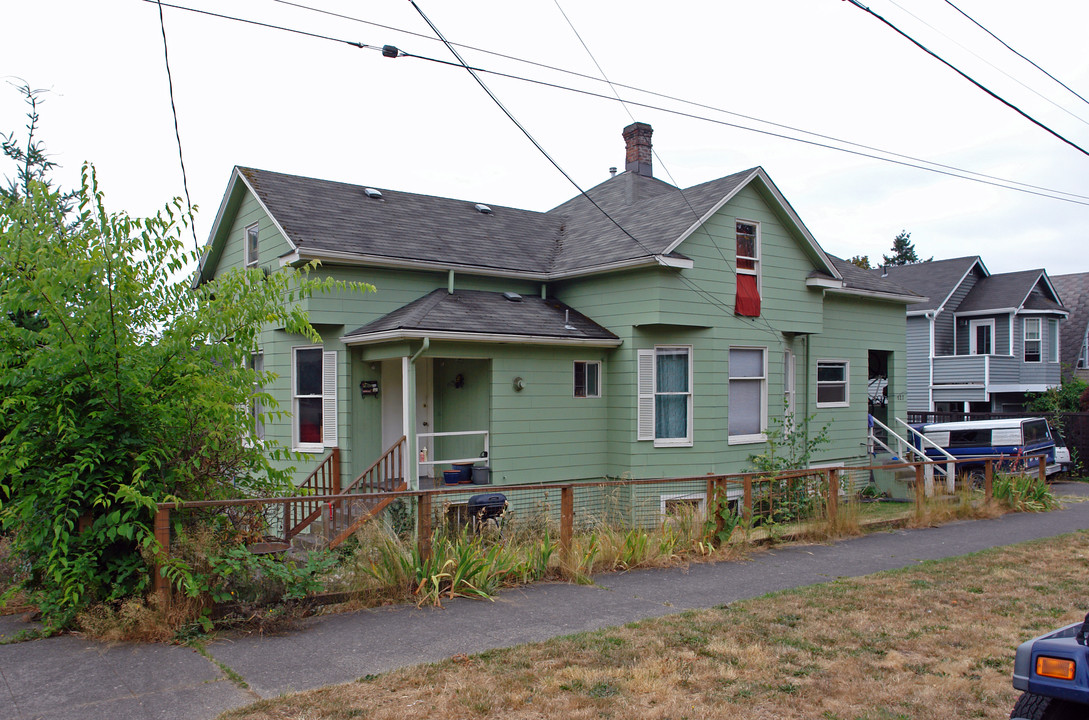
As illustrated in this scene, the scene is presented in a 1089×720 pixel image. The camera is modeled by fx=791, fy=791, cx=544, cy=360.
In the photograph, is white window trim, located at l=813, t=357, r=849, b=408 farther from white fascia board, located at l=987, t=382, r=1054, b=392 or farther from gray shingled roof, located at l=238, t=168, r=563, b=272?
white fascia board, located at l=987, t=382, r=1054, b=392

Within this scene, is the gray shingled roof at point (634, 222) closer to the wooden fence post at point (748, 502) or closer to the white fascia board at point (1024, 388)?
the wooden fence post at point (748, 502)

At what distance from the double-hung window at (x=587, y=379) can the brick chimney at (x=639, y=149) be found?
8078mm

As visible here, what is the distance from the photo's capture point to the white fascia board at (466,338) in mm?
12162

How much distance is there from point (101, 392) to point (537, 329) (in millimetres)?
8000

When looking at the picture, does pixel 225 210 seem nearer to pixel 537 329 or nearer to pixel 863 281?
pixel 537 329

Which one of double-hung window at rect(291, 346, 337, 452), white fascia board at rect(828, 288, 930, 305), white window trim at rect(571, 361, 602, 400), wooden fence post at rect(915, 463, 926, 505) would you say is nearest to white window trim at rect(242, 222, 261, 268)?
double-hung window at rect(291, 346, 337, 452)

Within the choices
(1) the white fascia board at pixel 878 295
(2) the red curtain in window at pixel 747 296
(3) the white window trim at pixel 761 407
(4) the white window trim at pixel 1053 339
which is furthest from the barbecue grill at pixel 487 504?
(4) the white window trim at pixel 1053 339

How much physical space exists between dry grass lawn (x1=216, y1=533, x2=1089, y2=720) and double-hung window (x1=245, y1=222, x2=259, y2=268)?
1152 centimetres

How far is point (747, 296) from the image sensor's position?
609 inches

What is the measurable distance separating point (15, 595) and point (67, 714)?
3.19 metres

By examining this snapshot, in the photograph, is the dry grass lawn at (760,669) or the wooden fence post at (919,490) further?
the wooden fence post at (919,490)

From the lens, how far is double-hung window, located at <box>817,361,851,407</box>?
59.5ft

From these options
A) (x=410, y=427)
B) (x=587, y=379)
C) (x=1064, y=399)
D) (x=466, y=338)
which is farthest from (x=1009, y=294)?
(x=410, y=427)

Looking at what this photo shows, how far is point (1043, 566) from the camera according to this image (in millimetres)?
9734
